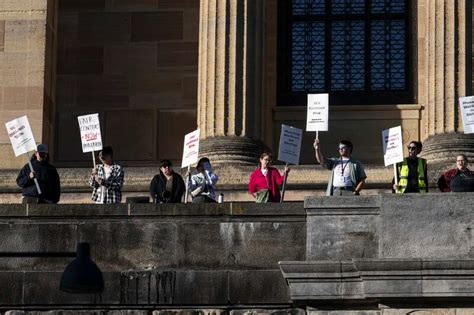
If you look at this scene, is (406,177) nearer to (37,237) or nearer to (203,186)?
(203,186)

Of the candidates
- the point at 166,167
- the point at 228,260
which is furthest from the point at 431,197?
the point at 166,167

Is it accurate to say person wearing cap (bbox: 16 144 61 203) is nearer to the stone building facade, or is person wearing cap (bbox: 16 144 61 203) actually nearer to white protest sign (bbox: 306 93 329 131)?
white protest sign (bbox: 306 93 329 131)

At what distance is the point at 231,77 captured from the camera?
1524 inches

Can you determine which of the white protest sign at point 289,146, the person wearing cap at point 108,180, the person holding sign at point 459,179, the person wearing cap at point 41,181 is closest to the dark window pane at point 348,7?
the white protest sign at point 289,146

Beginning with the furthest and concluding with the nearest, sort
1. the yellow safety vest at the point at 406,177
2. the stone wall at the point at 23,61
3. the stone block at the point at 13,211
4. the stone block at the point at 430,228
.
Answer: the stone wall at the point at 23,61 → the yellow safety vest at the point at 406,177 → the stone block at the point at 13,211 → the stone block at the point at 430,228

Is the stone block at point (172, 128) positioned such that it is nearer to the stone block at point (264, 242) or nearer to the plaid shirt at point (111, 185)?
the plaid shirt at point (111, 185)

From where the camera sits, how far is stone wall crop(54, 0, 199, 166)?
4228cm

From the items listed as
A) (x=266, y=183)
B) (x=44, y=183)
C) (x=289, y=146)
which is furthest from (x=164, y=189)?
(x=289, y=146)

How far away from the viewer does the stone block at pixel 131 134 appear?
42.0 m

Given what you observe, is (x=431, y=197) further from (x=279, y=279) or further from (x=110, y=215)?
(x=110, y=215)

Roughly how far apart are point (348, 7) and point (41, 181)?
1221cm

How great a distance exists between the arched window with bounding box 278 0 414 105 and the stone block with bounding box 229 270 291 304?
1274 centimetres

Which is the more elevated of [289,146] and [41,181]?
[289,146]

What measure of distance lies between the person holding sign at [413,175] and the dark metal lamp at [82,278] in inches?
249
